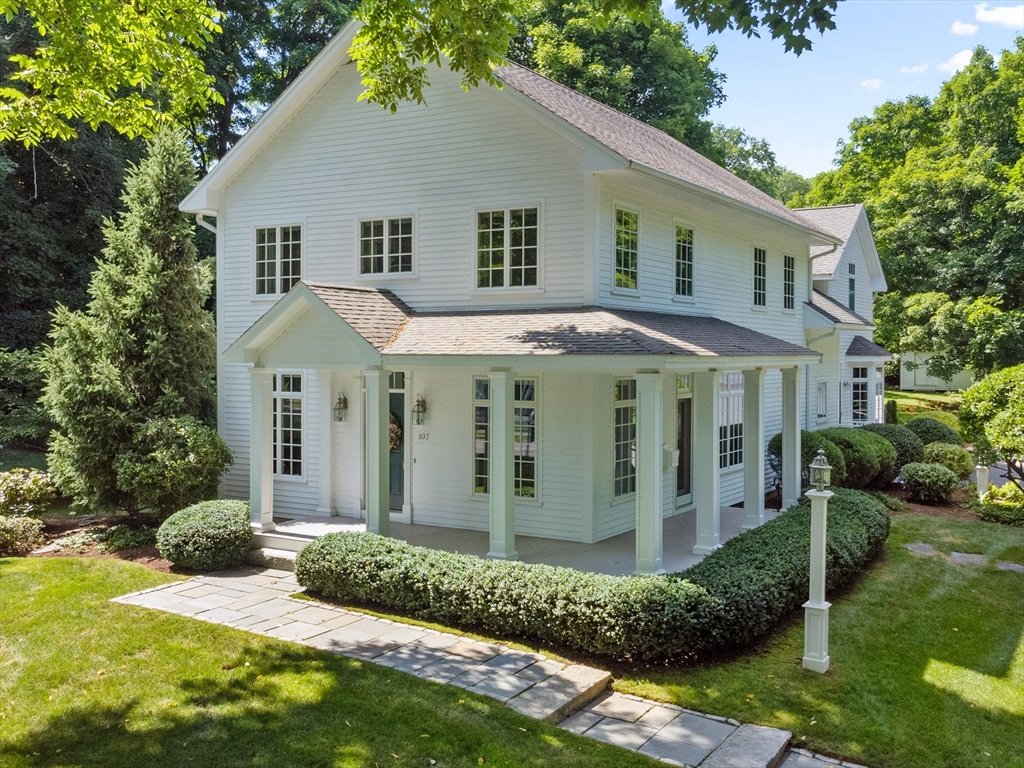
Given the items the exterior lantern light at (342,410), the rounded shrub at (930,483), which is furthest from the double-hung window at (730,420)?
the exterior lantern light at (342,410)

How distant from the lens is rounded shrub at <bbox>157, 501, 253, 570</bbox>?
36.5 feet

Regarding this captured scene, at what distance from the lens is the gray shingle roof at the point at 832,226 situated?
77.9 feet

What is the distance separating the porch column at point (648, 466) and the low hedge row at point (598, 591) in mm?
662

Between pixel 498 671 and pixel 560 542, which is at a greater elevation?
pixel 560 542

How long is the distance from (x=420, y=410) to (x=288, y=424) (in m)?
2.97

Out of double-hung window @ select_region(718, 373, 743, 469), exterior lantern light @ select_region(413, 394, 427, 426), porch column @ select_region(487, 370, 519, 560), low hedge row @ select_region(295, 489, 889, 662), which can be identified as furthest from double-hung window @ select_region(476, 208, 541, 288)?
double-hung window @ select_region(718, 373, 743, 469)

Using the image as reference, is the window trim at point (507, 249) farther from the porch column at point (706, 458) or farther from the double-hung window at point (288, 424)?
the double-hung window at point (288, 424)

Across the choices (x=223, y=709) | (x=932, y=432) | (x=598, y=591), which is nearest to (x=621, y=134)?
(x=598, y=591)

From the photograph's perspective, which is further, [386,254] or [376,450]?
[386,254]

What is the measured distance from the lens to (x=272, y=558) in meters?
11.5

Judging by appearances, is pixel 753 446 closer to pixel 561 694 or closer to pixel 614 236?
pixel 614 236

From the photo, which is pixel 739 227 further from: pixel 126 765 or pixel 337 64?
pixel 126 765

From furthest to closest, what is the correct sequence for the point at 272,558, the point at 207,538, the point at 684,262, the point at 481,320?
the point at 684,262, the point at 481,320, the point at 272,558, the point at 207,538

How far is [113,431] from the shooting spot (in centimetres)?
1341
